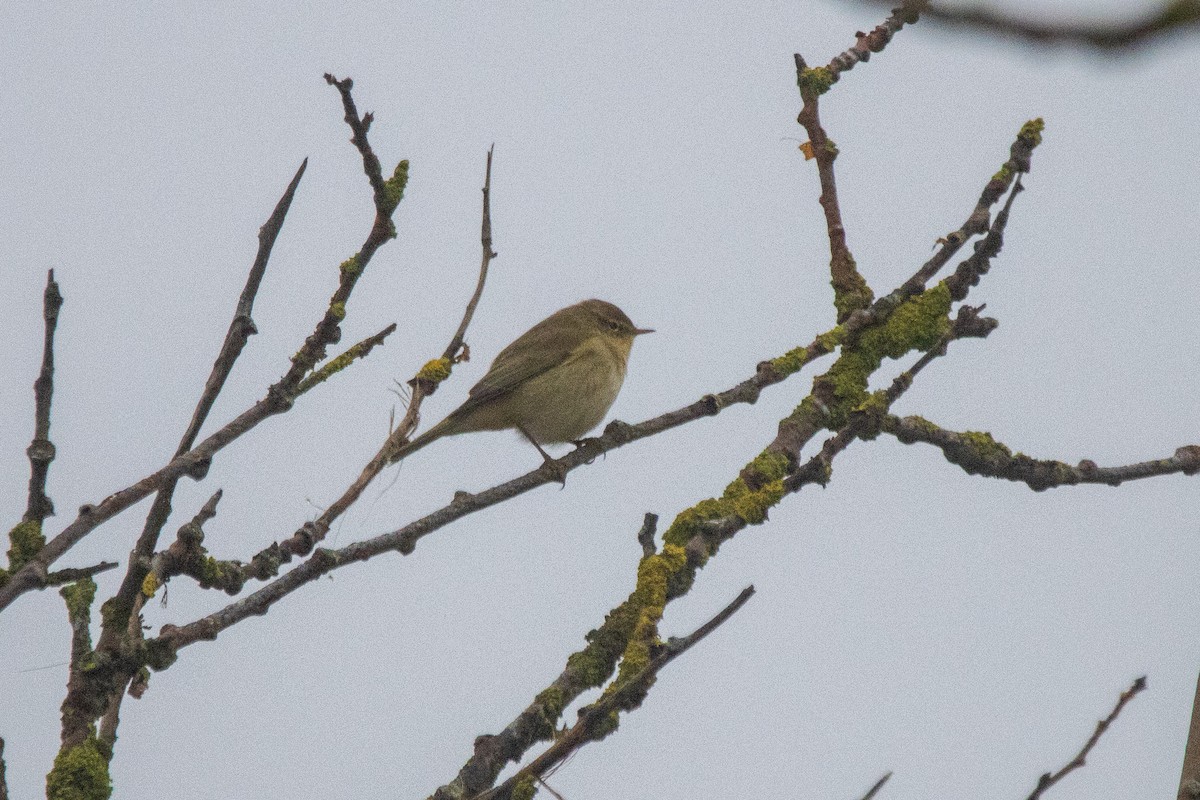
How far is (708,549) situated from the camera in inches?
161

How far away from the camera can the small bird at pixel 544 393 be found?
314 inches

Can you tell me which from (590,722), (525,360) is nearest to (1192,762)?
(590,722)

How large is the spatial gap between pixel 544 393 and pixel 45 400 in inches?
214

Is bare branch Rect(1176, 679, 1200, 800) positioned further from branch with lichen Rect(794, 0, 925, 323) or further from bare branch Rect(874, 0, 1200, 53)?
branch with lichen Rect(794, 0, 925, 323)

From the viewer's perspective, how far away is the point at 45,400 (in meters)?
2.61

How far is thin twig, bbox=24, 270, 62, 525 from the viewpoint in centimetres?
258

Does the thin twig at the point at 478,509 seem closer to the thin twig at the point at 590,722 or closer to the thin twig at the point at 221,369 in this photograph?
the thin twig at the point at 221,369

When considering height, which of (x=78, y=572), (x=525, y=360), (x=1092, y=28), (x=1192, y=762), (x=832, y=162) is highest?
(x=525, y=360)

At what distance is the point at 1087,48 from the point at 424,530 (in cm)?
273

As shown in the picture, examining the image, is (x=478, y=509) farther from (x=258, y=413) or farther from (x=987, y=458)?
(x=987, y=458)

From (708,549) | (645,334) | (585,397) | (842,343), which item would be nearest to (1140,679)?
(708,549)

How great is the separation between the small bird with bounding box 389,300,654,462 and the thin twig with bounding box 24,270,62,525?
16.2 feet

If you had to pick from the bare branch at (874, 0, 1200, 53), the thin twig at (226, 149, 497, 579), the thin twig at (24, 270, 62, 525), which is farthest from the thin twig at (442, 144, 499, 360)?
the bare branch at (874, 0, 1200, 53)

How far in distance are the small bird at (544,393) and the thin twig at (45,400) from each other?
4928 mm
